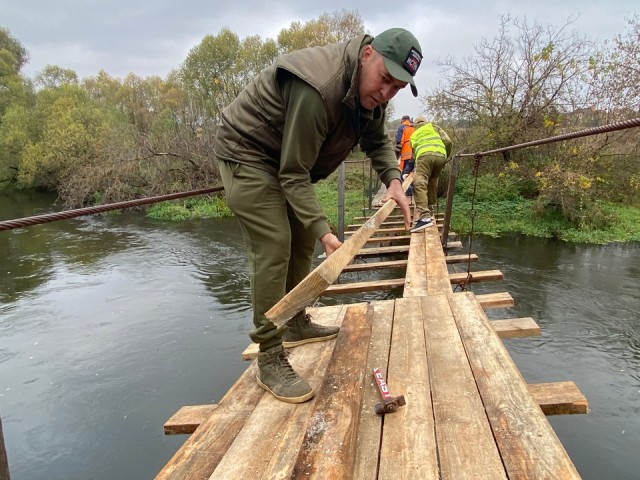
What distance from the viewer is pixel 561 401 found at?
199 cm

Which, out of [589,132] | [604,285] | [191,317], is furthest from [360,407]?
[604,285]

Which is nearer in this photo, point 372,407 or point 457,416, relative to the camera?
point 457,416

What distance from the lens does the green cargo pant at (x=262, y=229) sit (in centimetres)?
183

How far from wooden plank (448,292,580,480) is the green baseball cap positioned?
126cm

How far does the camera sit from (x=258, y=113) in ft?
5.82

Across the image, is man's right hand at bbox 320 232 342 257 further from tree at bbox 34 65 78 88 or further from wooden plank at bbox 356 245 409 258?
tree at bbox 34 65 78 88

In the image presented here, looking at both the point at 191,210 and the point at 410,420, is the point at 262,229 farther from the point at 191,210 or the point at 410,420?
the point at 191,210

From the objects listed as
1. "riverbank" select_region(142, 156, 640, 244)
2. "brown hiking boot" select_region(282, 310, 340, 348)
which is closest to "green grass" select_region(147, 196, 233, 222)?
"riverbank" select_region(142, 156, 640, 244)

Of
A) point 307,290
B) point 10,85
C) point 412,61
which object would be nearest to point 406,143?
point 412,61

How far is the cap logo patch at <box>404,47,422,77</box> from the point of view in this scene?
5.21 feet

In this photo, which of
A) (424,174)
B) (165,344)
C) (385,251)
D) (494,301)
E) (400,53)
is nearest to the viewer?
(400,53)

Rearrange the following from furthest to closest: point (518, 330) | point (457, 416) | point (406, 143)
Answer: point (406, 143) < point (518, 330) < point (457, 416)

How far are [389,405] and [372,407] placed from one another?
0.09 m

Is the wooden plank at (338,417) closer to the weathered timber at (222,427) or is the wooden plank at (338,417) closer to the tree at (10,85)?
the weathered timber at (222,427)
